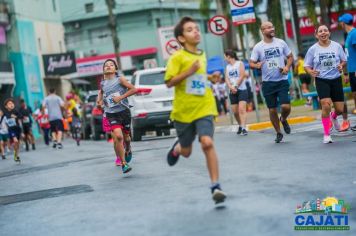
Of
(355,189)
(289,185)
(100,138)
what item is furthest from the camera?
(100,138)

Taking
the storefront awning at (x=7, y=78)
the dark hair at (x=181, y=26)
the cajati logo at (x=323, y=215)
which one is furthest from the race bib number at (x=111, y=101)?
the storefront awning at (x=7, y=78)

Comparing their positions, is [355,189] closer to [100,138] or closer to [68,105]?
[100,138]

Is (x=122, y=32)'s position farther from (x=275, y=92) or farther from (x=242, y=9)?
(x=275, y=92)

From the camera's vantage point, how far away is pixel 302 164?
11.2 meters

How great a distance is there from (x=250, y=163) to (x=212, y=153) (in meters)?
3.63

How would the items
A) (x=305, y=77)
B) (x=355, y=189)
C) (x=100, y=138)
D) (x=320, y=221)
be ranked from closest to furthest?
(x=320, y=221) < (x=355, y=189) < (x=305, y=77) < (x=100, y=138)

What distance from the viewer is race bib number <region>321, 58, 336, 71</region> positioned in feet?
46.0

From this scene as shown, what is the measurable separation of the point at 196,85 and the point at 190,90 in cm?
8

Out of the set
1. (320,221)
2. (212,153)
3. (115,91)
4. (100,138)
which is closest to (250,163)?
(115,91)

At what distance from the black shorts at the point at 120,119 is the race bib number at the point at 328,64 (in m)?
3.04

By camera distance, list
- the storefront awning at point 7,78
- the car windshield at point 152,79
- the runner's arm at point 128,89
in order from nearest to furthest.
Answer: the runner's arm at point 128,89, the car windshield at point 152,79, the storefront awning at point 7,78

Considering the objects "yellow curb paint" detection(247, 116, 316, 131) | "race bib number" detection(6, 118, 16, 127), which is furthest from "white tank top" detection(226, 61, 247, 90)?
Answer: "race bib number" detection(6, 118, 16, 127)

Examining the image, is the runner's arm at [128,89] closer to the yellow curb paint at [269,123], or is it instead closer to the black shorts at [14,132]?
the yellow curb paint at [269,123]

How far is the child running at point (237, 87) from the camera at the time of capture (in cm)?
1891
